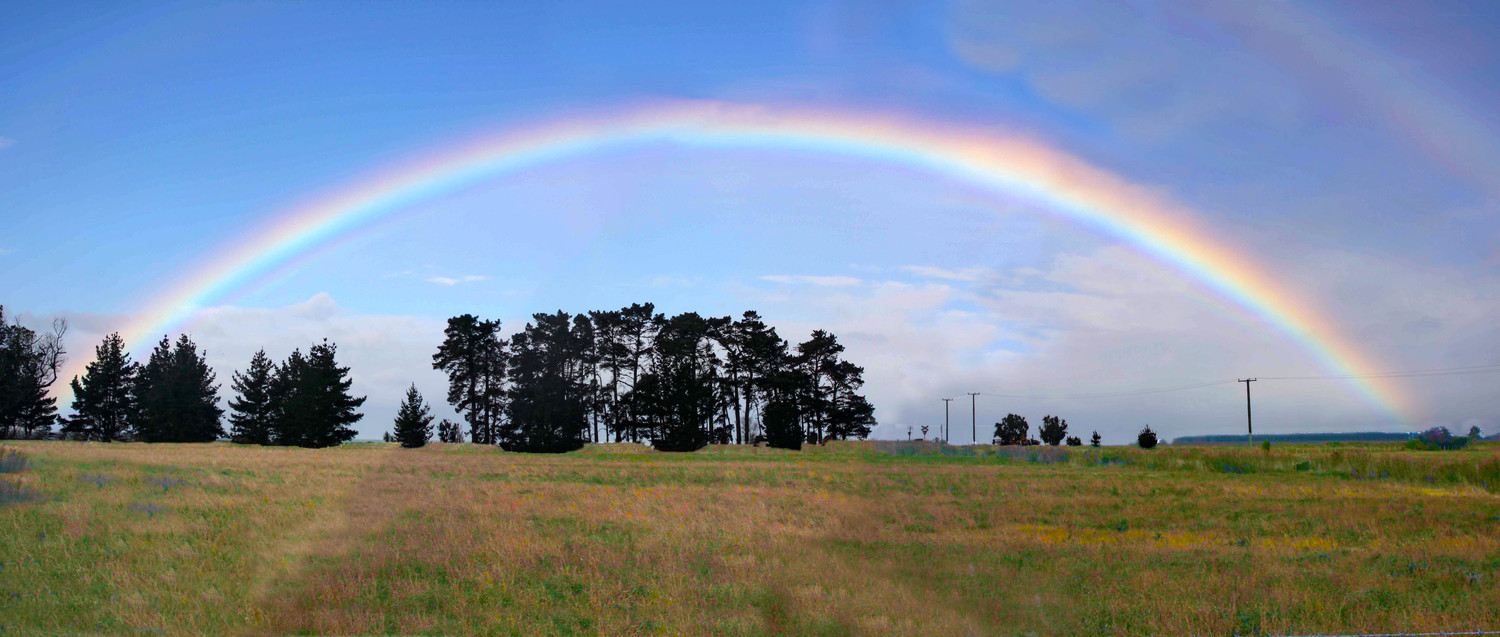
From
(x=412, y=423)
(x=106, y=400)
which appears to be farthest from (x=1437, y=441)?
(x=106, y=400)

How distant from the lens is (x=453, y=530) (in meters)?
18.1

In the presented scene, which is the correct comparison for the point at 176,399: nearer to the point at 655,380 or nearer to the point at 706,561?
the point at 655,380

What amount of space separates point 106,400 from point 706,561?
100323mm

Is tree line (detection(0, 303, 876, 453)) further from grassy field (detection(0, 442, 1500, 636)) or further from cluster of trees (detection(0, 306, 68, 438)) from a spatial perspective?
grassy field (detection(0, 442, 1500, 636))

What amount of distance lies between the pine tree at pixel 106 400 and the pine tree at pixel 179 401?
403 centimetres

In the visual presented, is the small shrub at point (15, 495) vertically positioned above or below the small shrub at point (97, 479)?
above

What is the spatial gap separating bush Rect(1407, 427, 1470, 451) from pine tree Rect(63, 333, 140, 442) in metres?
110

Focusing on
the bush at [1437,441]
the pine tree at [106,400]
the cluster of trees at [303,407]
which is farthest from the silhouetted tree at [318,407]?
the bush at [1437,441]

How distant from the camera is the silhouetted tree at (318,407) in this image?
77.8 meters

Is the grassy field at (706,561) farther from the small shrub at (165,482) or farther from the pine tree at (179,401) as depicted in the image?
the pine tree at (179,401)

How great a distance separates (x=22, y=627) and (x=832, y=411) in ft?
256

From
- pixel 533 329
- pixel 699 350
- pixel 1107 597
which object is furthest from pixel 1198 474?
pixel 533 329

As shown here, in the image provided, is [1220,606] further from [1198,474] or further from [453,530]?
[1198,474]

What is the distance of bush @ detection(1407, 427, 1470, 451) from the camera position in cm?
5891
